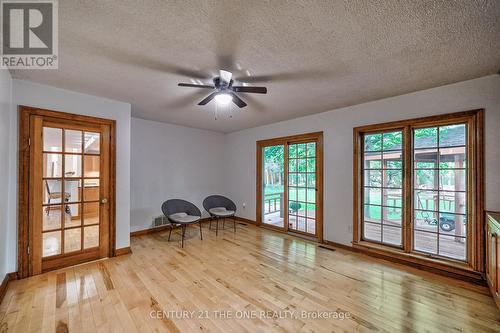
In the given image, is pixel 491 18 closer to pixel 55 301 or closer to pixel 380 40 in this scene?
pixel 380 40

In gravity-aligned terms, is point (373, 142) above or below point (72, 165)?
above

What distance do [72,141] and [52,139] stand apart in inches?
8.2

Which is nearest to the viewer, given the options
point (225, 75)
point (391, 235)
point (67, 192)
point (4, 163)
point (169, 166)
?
point (225, 75)

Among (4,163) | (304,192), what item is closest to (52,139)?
(4,163)

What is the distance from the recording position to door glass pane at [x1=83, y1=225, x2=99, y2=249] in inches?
119

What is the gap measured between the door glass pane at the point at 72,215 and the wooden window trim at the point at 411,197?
431 centimetres

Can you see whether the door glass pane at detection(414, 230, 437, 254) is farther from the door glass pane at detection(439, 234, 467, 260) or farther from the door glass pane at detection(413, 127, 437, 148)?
the door glass pane at detection(413, 127, 437, 148)

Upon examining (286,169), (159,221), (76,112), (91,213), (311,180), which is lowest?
(159,221)

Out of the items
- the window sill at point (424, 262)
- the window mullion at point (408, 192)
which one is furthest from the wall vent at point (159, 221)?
the window mullion at point (408, 192)

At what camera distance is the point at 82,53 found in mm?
1977

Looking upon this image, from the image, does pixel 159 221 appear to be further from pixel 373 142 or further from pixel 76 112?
pixel 373 142

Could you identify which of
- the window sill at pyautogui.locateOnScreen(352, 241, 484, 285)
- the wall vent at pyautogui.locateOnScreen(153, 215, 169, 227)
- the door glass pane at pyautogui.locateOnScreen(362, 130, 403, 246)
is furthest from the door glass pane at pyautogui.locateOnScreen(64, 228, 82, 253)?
the door glass pane at pyautogui.locateOnScreen(362, 130, 403, 246)

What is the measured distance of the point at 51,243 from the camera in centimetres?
279

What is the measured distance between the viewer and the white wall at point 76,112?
99.7 inches
